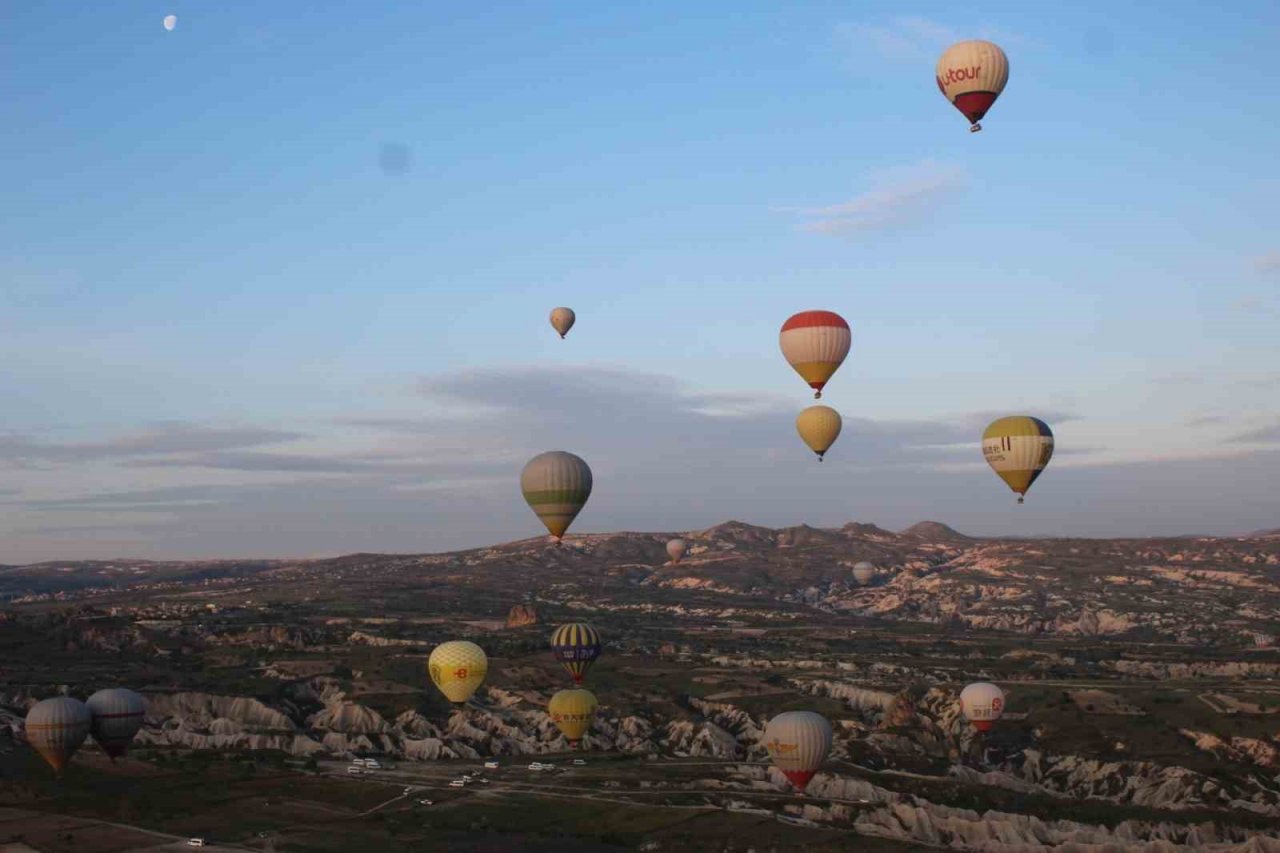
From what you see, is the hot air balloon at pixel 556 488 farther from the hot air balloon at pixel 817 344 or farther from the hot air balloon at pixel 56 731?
the hot air balloon at pixel 56 731

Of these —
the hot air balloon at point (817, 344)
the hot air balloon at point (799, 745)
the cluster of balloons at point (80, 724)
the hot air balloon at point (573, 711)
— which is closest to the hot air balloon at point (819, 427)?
the hot air balloon at point (817, 344)

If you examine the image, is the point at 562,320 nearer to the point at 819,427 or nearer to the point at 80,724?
the point at 819,427

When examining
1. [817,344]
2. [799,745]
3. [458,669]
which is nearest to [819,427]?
[817,344]

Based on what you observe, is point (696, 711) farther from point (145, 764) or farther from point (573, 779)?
point (145, 764)

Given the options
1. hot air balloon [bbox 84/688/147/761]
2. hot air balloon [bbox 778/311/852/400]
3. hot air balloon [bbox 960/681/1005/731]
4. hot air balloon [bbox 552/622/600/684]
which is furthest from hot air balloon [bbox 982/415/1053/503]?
hot air balloon [bbox 84/688/147/761]

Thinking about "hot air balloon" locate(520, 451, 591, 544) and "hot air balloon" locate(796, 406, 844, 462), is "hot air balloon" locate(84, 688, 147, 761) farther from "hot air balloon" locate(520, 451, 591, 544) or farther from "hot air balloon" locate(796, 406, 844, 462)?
"hot air balloon" locate(796, 406, 844, 462)

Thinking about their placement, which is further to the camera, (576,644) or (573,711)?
(576,644)
